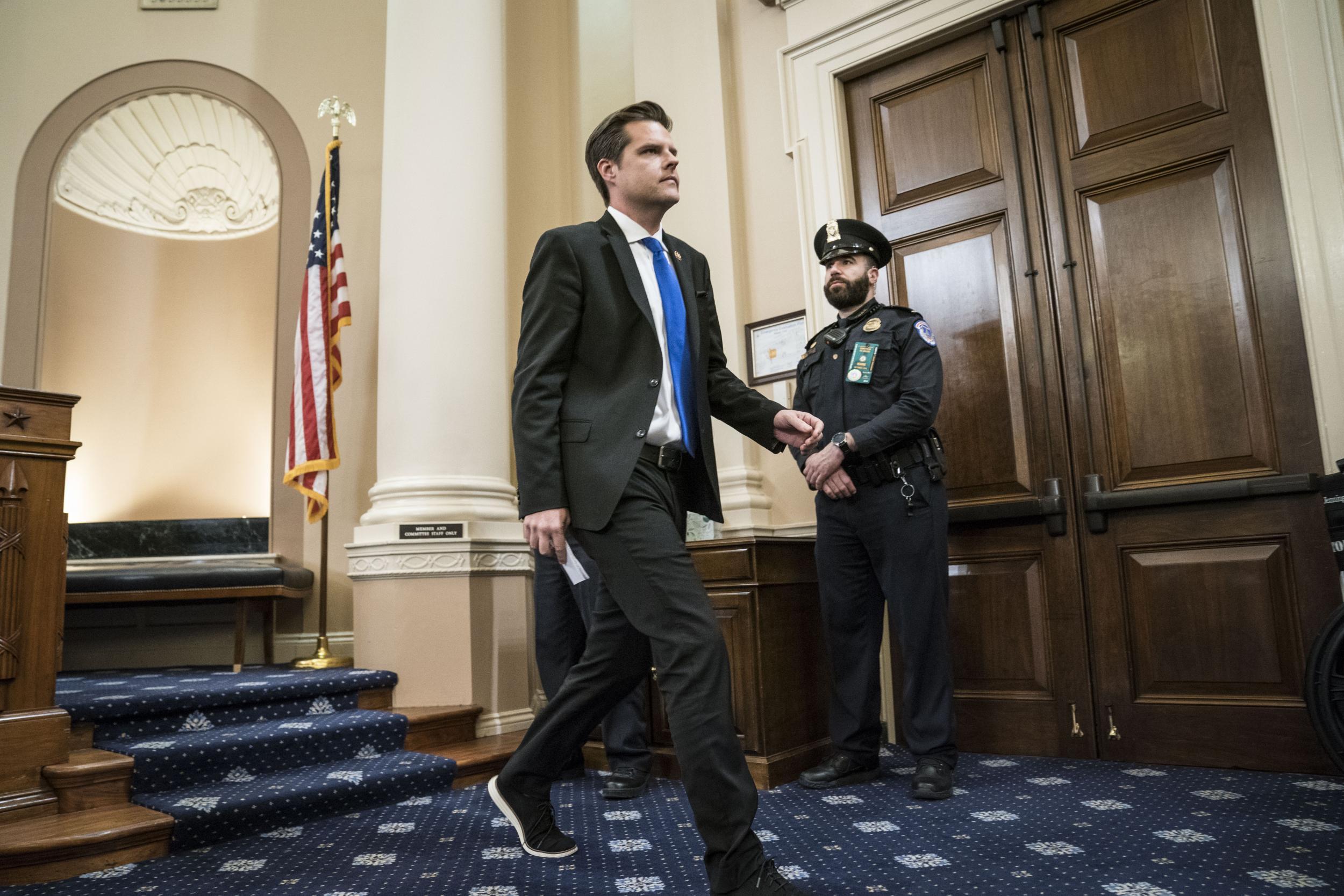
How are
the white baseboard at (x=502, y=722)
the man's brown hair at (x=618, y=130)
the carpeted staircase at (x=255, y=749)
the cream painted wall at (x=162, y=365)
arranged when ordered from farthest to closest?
1. the cream painted wall at (x=162, y=365)
2. the white baseboard at (x=502, y=722)
3. the carpeted staircase at (x=255, y=749)
4. the man's brown hair at (x=618, y=130)

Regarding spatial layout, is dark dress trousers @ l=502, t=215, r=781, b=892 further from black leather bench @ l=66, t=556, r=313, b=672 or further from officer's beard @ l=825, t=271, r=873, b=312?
black leather bench @ l=66, t=556, r=313, b=672

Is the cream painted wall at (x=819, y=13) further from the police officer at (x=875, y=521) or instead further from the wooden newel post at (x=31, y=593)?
the wooden newel post at (x=31, y=593)

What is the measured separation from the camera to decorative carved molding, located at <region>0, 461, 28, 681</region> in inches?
99.3

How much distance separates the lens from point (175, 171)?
6.10 meters

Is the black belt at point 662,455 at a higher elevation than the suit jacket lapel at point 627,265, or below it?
below

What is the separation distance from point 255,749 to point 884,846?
6.28ft

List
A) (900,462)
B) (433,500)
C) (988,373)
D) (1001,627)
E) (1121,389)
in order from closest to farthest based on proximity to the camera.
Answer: (900,462) < (1121,389) < (1001,627) < (988,373) < (433,500)

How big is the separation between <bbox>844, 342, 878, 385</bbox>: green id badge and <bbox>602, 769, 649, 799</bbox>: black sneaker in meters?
1.43

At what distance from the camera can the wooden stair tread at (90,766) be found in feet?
8.16

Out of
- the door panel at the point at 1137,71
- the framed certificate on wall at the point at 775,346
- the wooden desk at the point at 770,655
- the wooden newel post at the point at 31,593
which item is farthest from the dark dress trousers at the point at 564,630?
the door panel at the point at 1137,71

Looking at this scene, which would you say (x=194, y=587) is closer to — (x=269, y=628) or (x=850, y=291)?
(x=269, y=628)

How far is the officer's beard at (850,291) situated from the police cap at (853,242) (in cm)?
8

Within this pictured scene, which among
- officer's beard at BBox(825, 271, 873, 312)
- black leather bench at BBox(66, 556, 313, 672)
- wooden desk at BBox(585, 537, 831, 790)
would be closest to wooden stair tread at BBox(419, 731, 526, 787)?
wooden desk at BBox(585, 537, 831, 790)

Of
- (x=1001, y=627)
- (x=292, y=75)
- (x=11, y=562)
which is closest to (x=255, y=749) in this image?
(x=11, y=562)
